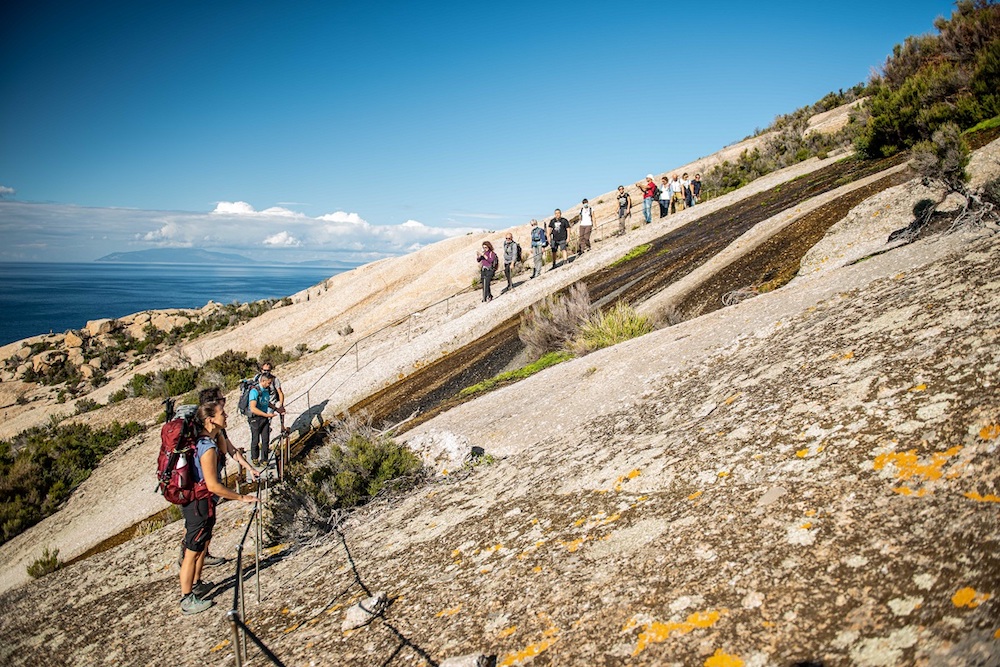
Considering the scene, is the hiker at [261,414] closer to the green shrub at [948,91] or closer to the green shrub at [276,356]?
the green shrub at [276,356]

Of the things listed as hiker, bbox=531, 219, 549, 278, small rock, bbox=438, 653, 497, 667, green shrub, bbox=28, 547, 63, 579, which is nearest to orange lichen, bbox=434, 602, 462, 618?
small rock, bbox=438, 653, 497, 667

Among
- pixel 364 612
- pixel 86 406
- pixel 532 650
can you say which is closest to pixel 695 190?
pixel 364 612

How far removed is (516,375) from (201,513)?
22.2ft

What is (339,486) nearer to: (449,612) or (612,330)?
(449,612)

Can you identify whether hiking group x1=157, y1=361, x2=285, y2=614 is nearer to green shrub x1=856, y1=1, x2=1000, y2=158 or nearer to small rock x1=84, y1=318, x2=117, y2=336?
green shrub x1=856, y1=1, x2=1000, y2=158

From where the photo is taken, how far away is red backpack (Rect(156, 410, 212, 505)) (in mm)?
5465

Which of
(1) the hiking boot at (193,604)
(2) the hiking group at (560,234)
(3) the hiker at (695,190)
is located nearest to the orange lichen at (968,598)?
(1) the hiking boot at (193,604)

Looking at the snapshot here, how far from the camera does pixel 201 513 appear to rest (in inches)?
223

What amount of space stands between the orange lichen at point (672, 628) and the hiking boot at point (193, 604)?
4800 mm

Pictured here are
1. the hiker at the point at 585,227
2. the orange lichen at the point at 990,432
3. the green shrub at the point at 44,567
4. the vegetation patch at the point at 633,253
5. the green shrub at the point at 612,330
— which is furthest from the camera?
the hiker at the point at 585,227

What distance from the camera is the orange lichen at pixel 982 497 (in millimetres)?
2433

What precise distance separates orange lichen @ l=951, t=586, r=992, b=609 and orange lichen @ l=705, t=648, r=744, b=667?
0.89 m

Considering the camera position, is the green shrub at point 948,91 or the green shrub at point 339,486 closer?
the green shrub at point 339,486

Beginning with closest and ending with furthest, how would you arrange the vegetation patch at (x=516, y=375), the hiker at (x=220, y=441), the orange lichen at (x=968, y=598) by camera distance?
1. the orange lichen at (x=968, y=598)
2. the hiker at (x=220, y=441)
3. the vegetation patch at (x=516, y=375)
